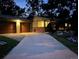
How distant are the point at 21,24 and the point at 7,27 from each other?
526 centimetres

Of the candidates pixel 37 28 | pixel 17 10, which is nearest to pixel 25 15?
pixel 17 10

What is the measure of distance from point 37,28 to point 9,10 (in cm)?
1242

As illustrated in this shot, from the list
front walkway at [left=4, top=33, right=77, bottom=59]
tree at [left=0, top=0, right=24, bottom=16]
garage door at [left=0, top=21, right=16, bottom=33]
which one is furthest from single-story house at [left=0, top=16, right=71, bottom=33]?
front walkway at [left=4, top=33, right=77, bottom=59]

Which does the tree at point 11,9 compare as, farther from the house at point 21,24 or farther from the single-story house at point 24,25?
the house at point 21,24

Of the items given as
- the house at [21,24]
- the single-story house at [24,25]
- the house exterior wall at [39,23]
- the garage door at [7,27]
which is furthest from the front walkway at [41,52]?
the house exterior wall at [39,23]

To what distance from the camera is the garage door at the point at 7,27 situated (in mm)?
44281

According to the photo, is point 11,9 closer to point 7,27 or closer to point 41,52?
point 7,27

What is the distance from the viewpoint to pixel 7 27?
148 feet

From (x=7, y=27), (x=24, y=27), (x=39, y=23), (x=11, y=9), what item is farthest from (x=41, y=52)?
(x=11, y=9)

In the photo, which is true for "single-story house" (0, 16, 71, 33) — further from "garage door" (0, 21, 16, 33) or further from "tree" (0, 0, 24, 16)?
"tree" (0, 0, 24, 16)

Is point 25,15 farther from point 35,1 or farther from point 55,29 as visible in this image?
point 55,29

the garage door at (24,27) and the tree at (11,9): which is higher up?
the tree at (11,9)

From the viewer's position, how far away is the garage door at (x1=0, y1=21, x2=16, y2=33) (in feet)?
145

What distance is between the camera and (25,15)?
60094 mm
